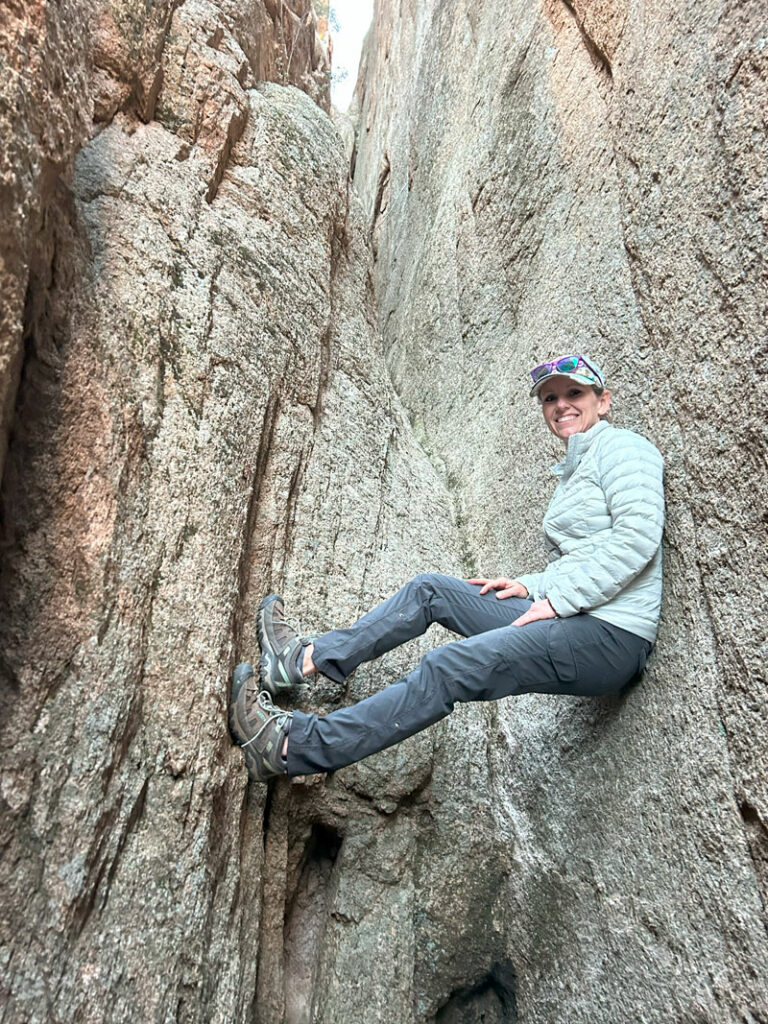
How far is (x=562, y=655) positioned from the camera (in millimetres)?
3100

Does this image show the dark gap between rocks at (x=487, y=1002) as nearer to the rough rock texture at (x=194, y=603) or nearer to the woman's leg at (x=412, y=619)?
the rough rock texture at (x=194, y=603)

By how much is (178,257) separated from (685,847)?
4.17 m

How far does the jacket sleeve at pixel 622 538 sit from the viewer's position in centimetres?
304

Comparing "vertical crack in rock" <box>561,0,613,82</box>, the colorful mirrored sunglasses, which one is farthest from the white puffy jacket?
"vertical crack in rock" <box>561,0,613,82</box>

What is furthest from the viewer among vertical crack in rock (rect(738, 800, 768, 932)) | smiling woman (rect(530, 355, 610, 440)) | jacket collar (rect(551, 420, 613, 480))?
smiling woman (rect(530, 355, 610, 440))

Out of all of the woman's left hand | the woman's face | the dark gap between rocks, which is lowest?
the dark gap between rocks

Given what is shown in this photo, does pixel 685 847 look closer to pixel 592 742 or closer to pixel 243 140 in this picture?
pixel 592 742

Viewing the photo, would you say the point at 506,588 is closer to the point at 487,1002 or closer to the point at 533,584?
the point at 533,584

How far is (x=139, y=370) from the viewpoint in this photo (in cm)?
344

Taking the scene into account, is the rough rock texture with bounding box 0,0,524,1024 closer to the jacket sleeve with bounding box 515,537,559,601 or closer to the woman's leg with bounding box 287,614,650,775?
the woman's leg with bounding box 287,614,650,775

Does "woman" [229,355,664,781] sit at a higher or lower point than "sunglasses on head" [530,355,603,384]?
lower

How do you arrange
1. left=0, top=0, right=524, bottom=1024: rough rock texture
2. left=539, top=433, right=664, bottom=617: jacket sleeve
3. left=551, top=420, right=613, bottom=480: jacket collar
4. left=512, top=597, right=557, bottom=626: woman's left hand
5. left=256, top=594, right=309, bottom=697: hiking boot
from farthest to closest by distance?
left=551, top=420, right=613, bottom=480: jacket collar < left=256, top=594, right=309, bottom=697: hiking boot < left=512, top=597, right=557, bottom=626: woman's left hand < left=539, top=433, right=664, bottom=617: jacket sleeve < left=0, top=0, right=524, bottom=1024: rough rock texture

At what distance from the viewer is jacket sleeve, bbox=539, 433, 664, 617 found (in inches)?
120

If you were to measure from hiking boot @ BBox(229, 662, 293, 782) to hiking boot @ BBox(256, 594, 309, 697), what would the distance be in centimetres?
15
